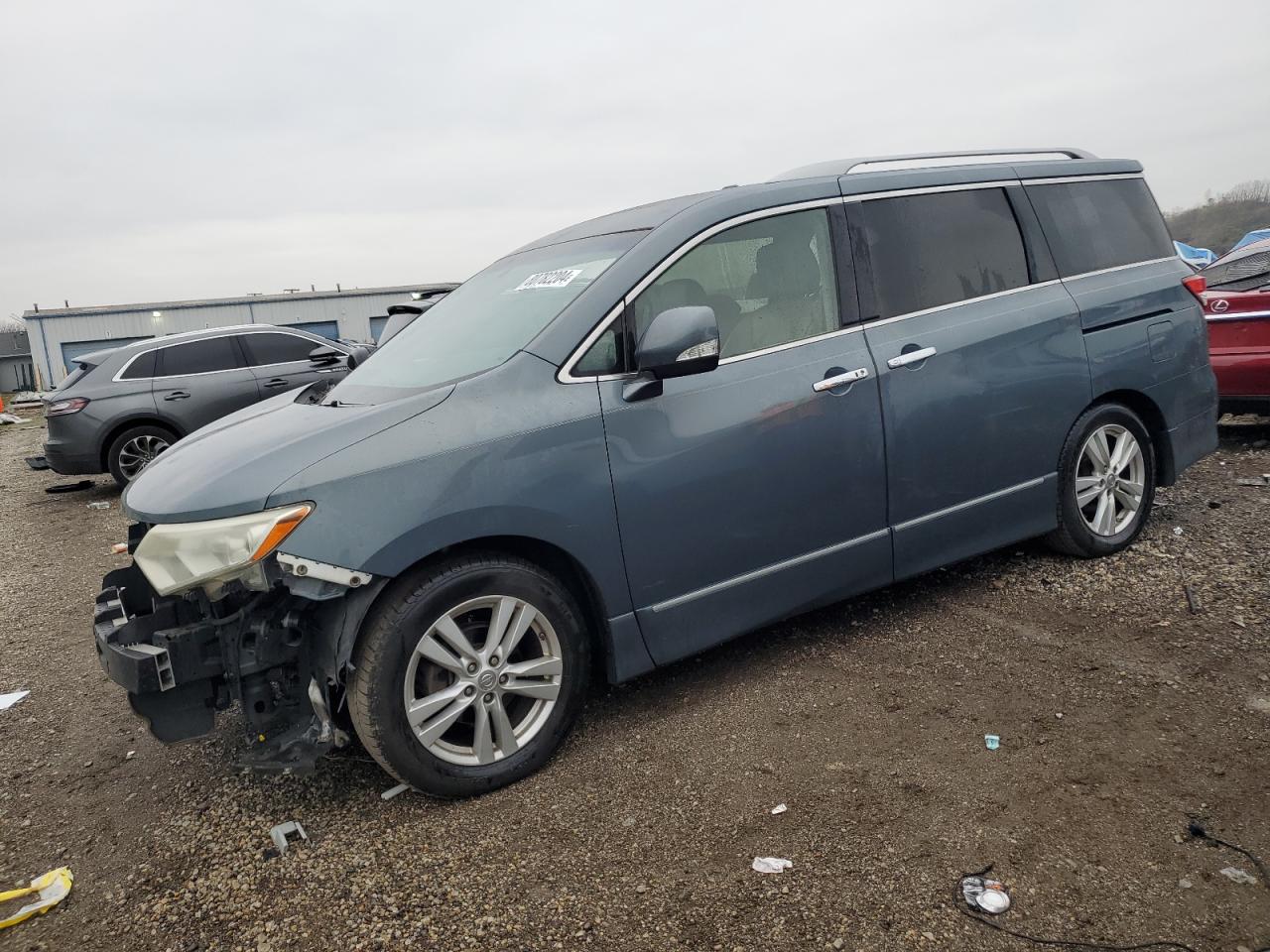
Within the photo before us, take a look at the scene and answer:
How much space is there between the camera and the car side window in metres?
3.27

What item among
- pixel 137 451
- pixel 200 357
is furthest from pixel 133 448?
pixel 200 357

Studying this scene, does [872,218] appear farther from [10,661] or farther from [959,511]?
[10,661]

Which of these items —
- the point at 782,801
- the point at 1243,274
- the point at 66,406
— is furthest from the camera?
the point at 66,406

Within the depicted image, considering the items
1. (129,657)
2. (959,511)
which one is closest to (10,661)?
(129,657)

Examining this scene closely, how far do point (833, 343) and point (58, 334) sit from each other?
44189 millimetres

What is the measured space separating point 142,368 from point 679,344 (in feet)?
28.8

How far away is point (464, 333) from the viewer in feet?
11.7

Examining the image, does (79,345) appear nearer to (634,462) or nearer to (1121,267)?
(634,462)

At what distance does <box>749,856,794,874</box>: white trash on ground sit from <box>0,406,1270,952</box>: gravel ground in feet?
0.11

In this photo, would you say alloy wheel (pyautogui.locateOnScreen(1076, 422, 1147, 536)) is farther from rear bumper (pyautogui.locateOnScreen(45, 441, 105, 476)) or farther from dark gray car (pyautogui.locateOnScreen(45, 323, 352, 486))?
rear bumper (pyautogui.locateOnScreen(45, 441, 105, 476))

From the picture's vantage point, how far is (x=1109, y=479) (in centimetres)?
444

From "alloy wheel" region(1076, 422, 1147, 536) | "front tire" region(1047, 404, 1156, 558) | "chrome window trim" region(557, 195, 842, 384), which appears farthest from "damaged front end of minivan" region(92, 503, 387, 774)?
"alloy wheel" region(1076, 422, 1147, 536)

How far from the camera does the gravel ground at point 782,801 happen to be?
2.27 meters

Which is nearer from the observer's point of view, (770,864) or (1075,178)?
(770,864)
